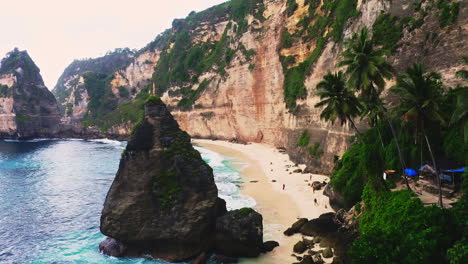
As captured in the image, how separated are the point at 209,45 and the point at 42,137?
91.4 meters

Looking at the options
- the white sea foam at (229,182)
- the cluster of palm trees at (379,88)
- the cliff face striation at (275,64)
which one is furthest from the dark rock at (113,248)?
the cliff face striation at (275,64)

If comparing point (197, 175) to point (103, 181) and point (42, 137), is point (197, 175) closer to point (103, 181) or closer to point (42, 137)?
point (103, 181)

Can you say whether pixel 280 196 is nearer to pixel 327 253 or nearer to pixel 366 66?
pixel 327 253

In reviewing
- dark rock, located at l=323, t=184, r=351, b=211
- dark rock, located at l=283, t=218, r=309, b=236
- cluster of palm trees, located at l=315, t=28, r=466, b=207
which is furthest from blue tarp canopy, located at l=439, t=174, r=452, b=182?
dark rock, located at l=283, t=218, r=309, b=236

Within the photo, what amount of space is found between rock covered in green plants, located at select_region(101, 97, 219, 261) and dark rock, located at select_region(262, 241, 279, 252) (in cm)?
424

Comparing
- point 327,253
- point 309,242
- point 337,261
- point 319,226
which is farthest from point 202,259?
point 319,226

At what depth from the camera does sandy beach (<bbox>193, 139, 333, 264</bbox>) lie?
23844mm

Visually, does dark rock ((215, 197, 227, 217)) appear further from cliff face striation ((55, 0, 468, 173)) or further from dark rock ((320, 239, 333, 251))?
cliff face striation ((55, 0, 468, 173))

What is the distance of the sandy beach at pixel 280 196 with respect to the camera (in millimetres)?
23844

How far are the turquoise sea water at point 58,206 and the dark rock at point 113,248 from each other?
43 centimetres

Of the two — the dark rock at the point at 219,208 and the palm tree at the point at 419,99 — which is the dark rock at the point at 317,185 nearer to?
the dark rock at the point at 219,208

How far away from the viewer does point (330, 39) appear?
48.2 metres

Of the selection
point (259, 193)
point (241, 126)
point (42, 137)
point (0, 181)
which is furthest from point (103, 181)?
point (42, 137)

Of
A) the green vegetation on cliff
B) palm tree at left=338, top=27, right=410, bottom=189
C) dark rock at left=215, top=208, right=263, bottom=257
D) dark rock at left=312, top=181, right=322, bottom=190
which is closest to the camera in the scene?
dark rock at left=215, top=208, right=263, bottom=257
